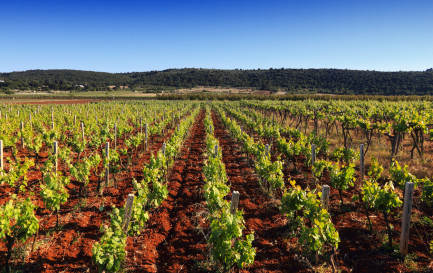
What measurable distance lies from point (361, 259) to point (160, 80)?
13402 cm

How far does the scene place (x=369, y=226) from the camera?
17.2ft

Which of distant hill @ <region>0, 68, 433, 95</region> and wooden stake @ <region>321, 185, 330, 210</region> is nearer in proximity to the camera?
wooden stake @ <region>321, 185, 330, 210</region>

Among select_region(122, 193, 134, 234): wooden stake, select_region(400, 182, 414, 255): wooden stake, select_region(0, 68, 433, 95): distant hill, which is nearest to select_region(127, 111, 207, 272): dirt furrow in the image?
select_region(122, 193, 134, 234): wooden stake

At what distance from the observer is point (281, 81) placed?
101000 mm

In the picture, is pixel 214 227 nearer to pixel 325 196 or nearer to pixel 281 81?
pixel 325 196

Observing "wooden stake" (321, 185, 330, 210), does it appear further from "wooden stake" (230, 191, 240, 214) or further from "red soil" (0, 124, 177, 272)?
"red soil" (0, 124, 177, 272)

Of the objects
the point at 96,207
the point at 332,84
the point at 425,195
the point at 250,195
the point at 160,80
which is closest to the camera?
the point at 425,195

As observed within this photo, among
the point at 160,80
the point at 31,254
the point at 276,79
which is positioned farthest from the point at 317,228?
the point at 160,80

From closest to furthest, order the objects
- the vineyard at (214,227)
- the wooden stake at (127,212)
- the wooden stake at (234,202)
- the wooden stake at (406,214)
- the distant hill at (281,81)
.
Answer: the vineyard at (214,227)
the wooden stake at (234,202)
the wooden stake at (406,214)
the wooden stake at (127,212)
the distant hill at (281,81)

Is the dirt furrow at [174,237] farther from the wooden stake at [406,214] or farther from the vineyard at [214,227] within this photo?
the wooden stake at [406,214]

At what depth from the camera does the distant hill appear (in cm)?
7425

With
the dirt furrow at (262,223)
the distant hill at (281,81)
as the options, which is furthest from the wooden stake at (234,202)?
the distant hill at (281,81)

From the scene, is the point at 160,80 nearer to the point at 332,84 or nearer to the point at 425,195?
the point at 332,84

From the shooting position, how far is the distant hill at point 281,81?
74.2 metres
